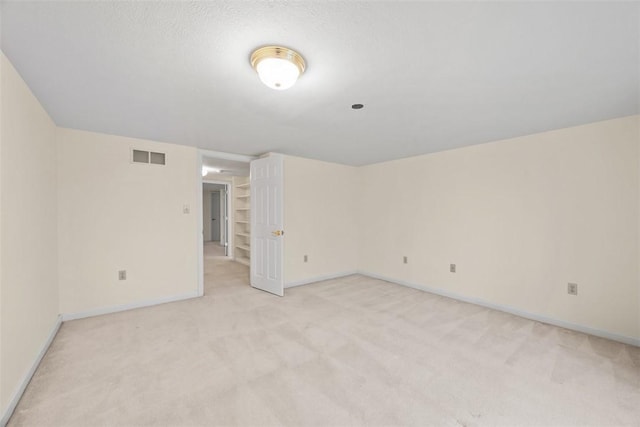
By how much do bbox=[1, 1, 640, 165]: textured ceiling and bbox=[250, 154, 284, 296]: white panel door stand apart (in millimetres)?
1158

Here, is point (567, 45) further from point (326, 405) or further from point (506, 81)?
point (326, 405)

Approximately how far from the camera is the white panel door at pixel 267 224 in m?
3.82

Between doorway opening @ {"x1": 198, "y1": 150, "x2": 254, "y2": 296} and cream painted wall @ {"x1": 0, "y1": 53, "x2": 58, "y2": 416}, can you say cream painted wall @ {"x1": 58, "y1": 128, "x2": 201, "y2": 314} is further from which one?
doorway opening @ {"x1": 198, "y1": 150, "x2": 254, "y2": 296}

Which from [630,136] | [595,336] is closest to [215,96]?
[630,136]

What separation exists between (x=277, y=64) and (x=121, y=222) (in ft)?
9.57

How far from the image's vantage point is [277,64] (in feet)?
5.03

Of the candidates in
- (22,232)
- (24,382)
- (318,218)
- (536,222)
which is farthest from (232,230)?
(536,222)

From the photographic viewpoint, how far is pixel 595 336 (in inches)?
105

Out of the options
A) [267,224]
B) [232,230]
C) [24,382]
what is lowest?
[24,382]

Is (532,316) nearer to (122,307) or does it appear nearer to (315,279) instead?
(315,279)

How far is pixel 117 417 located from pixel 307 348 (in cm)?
134

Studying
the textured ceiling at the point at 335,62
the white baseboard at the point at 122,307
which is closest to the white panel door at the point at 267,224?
the white baseboard at the point at 122,307

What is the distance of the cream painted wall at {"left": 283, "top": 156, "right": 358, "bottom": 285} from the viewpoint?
4449mm

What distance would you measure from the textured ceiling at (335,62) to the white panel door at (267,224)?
3.80 ft
